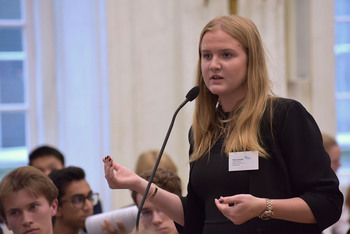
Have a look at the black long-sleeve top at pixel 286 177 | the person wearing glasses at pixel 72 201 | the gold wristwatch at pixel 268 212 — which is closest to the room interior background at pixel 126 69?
the person wearing glasses at pixel 72 201

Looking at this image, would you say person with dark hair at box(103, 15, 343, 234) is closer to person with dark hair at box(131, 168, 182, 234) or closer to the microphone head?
the microphone head

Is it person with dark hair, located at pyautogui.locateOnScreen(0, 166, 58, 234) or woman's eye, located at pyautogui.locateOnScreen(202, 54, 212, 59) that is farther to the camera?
person with dark hair, located at pyautogui.locateOnScreen(0, 166, 58, 234)

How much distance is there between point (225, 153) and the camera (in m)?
2.33

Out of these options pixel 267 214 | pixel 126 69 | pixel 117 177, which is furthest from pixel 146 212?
pixel 126 69

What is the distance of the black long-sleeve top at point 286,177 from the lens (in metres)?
2.21

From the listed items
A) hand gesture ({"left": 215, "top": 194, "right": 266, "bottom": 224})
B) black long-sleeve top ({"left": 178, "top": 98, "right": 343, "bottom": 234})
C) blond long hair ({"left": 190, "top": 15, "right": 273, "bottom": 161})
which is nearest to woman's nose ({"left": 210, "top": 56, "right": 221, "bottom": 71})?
blond long hair ({"left": 190, "top": 15, "right": 273, "bottom": 161})

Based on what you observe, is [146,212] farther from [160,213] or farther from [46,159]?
[46,159]

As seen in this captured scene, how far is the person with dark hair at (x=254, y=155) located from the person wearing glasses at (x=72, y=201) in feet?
4.71

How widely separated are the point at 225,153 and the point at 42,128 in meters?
3.40

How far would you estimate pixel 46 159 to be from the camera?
4.73 metres

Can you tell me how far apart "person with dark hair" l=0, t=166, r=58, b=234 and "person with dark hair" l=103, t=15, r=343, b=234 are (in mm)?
936

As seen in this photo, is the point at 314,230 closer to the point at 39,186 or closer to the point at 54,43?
the point at 39,186

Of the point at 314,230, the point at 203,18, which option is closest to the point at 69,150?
the point at 203,18

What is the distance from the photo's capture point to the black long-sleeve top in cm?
221
